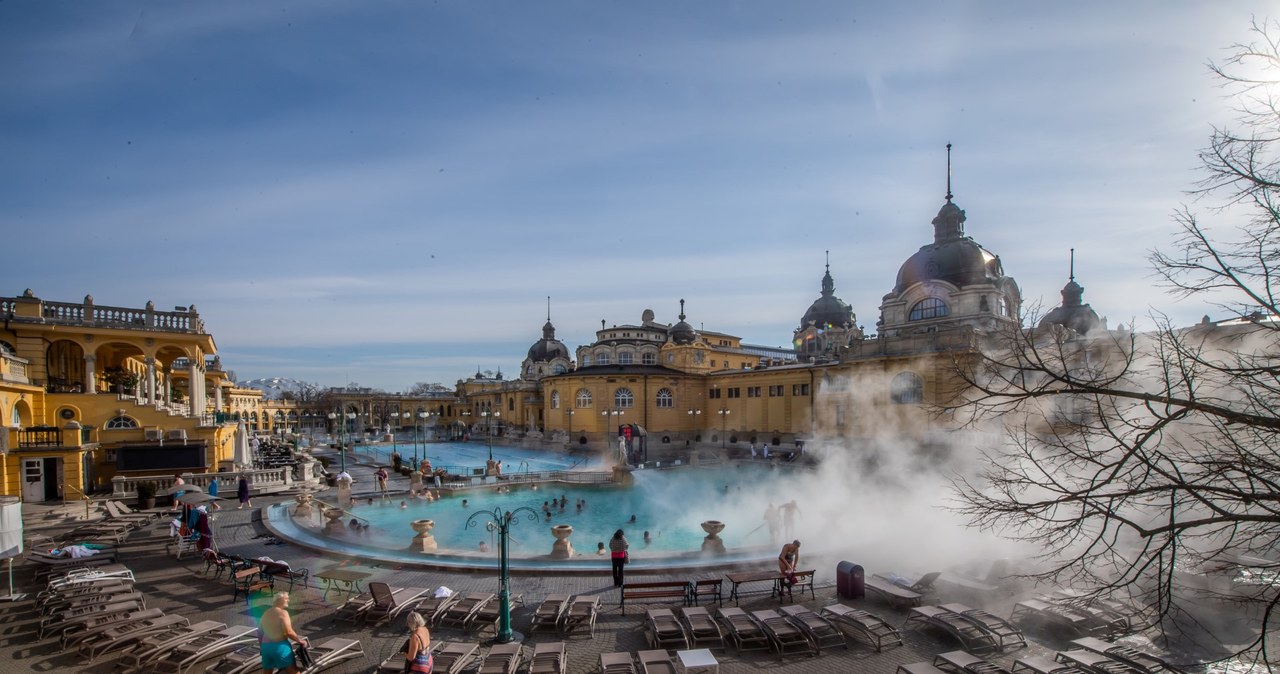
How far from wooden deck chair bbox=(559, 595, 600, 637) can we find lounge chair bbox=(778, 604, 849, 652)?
3484 millimetres

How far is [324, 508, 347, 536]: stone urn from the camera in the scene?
17562 mm

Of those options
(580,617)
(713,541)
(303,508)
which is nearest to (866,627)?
(580,617)

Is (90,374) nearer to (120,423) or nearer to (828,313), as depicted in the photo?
(120,423)

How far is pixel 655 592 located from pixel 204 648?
7549mm

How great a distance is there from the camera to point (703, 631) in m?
10.5

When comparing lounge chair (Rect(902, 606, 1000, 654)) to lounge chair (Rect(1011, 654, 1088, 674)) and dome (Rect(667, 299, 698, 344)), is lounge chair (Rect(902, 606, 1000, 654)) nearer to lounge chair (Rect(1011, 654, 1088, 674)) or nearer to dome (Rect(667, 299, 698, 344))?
lounge chair (Rect(1011, 654, 1088, 674))

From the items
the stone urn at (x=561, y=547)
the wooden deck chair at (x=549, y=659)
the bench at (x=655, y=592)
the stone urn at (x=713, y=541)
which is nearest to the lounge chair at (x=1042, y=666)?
the bench at (x=655, y=592)

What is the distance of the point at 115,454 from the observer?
25344 millimetres

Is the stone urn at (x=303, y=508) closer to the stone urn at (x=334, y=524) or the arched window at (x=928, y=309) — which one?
the stone urn at (x=334, y=524)

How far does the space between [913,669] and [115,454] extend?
100 feet

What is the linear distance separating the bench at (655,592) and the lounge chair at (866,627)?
109 inches

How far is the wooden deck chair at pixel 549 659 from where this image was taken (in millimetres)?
8930

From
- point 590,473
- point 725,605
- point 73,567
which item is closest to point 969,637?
point 725,605

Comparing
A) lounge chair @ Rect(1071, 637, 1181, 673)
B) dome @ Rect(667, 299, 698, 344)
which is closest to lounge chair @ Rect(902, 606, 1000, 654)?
lounge chair @ Rect(1071, 637, 1181, 673)
